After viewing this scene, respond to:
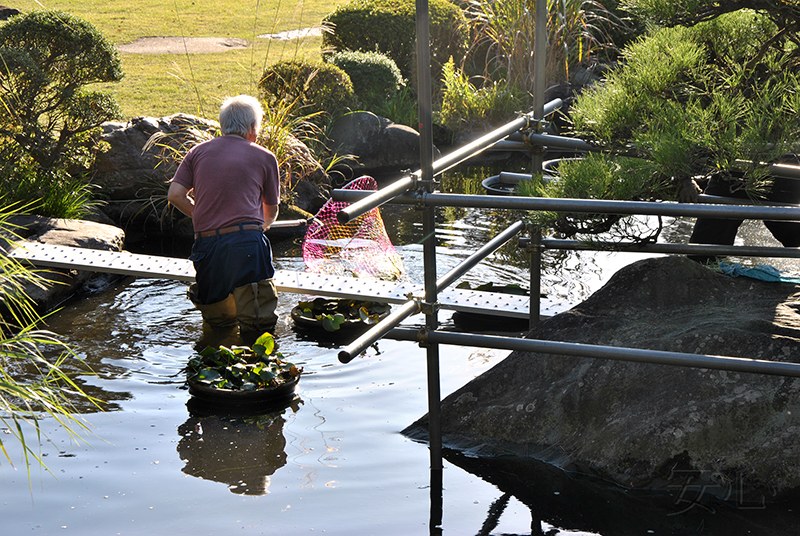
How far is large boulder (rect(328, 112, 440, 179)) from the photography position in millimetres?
9227

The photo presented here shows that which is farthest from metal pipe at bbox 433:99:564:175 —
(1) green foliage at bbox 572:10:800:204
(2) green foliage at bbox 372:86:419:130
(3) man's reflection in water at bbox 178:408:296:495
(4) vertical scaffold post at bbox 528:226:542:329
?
(2) green foliage at bbox 372:86:419:130

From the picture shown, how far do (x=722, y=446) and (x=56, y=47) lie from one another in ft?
20.6

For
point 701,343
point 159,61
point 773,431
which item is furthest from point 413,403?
point 159,61

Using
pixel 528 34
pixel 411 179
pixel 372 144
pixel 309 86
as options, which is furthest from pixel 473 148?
pixel 528 34

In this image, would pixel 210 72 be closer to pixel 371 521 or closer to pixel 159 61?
pixel 159 61

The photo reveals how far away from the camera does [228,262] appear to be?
181 inches

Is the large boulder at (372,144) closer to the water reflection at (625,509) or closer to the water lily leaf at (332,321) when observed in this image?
the water lily leaf at (332,321)

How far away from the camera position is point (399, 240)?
658cm

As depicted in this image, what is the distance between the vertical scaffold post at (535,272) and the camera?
12.8 feet

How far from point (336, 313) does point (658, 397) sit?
2.22m

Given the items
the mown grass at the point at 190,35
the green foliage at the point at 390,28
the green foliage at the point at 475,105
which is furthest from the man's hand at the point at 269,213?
the green foliage at the point at 390,28

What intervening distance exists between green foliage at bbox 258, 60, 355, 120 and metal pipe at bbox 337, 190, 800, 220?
21.5 ft

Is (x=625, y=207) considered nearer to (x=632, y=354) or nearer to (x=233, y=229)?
(x=632, y=354)

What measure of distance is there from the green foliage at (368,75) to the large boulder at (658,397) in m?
7.77
